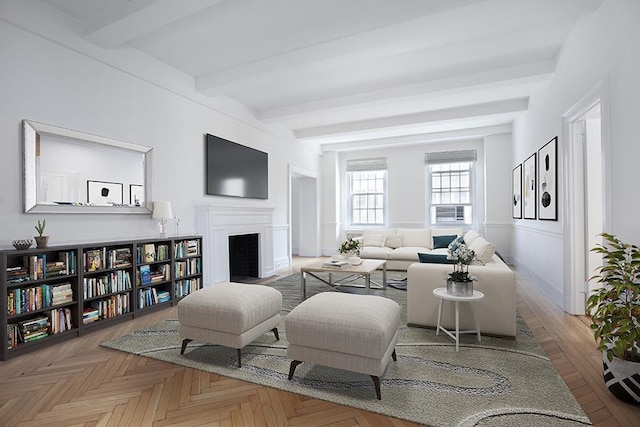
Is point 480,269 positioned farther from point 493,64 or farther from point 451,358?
point 493,64

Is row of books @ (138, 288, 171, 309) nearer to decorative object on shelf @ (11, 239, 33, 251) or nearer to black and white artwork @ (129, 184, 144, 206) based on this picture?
black and white artwork @ (129, 184, 144, 206)

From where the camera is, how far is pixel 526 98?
564 cm

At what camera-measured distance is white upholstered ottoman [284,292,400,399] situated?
1967 mm

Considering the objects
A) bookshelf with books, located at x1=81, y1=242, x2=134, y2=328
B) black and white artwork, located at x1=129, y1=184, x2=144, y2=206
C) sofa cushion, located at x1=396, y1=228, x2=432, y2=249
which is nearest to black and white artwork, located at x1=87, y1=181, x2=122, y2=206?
black and white artwork, located at x1=129, y1=184, x2=144, y2=206

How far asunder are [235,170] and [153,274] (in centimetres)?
223

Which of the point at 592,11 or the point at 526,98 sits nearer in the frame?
the point at 592,11

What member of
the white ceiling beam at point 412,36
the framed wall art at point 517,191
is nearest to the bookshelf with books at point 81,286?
the white ceiling beam at point 412,36

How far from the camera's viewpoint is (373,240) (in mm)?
7039

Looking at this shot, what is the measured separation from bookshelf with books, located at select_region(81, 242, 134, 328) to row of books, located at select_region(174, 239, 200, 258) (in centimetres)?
60

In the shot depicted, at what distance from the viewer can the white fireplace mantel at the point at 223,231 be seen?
4.67 m

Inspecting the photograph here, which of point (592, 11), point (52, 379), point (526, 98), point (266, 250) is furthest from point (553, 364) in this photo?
point (526, 98)

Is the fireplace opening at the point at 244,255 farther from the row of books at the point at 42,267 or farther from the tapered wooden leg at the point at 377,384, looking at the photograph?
the tapered wooden leg at the point at 377,384

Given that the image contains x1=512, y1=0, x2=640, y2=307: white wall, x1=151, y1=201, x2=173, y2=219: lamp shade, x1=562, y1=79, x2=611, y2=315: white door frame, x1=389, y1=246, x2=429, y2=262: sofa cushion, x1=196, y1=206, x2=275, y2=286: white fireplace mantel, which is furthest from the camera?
x1=389, y1=246, x2=429, y2=262: sofa cushion

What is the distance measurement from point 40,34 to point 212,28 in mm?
1512
